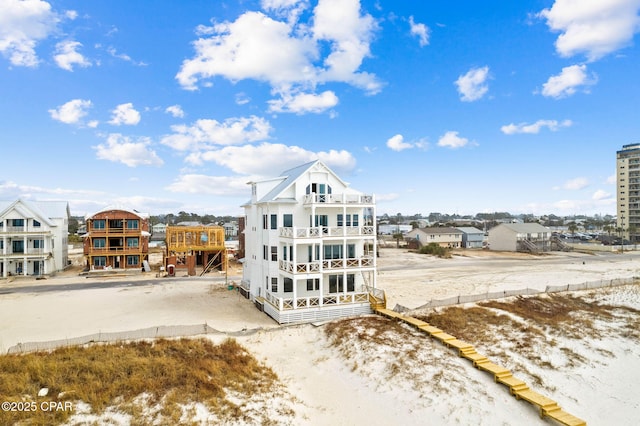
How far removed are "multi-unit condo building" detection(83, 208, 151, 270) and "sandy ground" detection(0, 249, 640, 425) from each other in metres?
11.4

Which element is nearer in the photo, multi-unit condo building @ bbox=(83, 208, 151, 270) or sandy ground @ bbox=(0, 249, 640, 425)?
sandy ground @ bbox=(0, 249, 640, 425)

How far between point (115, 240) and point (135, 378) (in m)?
41.6

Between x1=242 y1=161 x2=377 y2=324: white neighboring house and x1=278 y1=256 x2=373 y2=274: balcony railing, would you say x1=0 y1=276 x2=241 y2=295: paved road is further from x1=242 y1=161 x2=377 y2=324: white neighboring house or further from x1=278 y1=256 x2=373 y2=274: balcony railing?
x1=278 y1=256 x2=373 y2=274: balcony railing

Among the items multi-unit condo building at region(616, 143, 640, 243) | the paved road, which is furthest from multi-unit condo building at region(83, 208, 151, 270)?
multi-unit condo building at region(616, 143, 640, 243)

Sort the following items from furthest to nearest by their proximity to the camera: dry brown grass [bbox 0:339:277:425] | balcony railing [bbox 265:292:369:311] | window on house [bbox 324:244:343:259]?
window on house [bbox 324:244:343:259]
balcony railing [bbox 265:292:369:311]
dry brown grass [bbox 0:339:277:425]

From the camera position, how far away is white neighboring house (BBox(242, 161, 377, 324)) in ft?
85.1

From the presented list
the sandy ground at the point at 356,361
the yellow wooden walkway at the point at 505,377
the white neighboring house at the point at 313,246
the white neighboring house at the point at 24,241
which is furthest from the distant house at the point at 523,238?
the white neighboring house at the point at 24,241

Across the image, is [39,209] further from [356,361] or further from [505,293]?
[505,293]

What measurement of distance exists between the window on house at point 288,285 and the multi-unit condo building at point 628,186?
13421 centimetres

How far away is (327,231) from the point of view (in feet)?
91.8

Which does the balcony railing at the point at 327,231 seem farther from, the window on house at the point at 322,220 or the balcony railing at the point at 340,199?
the balcony railing at the point at 340,199

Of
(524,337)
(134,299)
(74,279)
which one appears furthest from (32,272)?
(524,337)

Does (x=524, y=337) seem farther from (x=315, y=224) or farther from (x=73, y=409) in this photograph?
(x=73, y=409)

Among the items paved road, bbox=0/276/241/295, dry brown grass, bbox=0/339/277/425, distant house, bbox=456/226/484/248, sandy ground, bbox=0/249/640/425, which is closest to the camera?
dry brown grass, bbox=0/339/277/425
